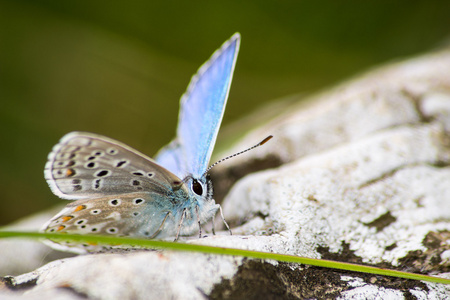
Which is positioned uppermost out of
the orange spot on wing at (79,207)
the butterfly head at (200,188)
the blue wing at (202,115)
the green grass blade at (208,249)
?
the blue wing at (202,115)

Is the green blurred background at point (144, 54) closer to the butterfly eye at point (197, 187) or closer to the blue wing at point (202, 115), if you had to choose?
the blue wing at point (202, 115)

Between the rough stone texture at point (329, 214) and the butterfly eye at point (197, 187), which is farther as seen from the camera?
the butterfly eye at point (197, 187)

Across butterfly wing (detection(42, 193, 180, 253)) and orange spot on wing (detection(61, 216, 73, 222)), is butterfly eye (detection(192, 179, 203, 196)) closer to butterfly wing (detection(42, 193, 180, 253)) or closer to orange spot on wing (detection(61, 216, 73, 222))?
butterfly wing (detection(42, 193, 180, 253))

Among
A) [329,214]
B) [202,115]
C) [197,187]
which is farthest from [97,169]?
[329,214]

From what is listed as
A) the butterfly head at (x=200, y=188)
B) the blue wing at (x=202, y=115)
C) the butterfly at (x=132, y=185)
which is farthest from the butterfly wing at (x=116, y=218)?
the blue wing at (x=202, y=115)

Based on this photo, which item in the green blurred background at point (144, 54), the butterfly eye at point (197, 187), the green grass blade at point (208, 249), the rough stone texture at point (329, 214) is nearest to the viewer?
the green grass blade at point (208, 249)

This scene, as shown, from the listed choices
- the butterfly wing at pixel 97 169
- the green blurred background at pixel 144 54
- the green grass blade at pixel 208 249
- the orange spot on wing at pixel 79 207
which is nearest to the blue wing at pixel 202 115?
the butterfly wing at pixel 97 169

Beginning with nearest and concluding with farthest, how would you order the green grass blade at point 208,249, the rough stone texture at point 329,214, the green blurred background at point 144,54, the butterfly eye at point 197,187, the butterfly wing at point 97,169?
the green grass blade at point 208,249 < the rough stone texture at point 329,214 < the butterfly wing at point 97,169 < the butterfly eye at point 197,187 < the green blurred background at point 144,54

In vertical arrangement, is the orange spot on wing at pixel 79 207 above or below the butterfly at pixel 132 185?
below

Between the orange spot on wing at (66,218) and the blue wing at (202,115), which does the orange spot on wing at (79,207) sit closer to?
the orange spot on wing at (66,218)

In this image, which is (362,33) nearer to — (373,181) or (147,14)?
(147,14)
